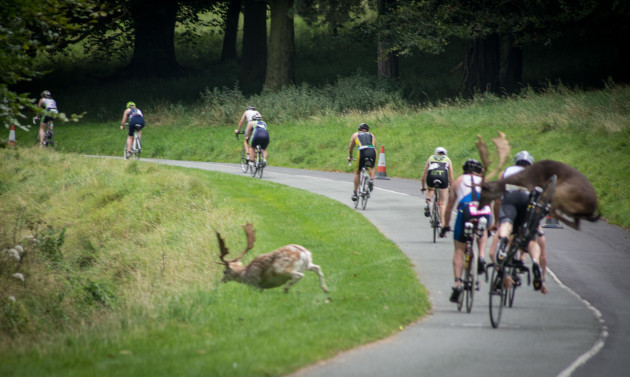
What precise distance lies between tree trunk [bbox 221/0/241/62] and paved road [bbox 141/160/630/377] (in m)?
36.6

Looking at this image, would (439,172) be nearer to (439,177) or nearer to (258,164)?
(439,177)

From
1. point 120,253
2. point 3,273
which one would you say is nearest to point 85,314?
point 3,273

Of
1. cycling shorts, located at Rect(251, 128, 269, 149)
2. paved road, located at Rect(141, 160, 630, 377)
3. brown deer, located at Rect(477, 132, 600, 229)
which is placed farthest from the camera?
cycling shorts, located at Rect(251, 128, 269, 149)

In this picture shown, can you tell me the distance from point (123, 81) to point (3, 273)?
110 feet

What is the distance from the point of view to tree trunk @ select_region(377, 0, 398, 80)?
38344 millimetres

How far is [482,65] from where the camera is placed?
36.3m

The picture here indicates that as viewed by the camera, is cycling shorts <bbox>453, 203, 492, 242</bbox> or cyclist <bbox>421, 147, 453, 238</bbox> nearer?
cycling shorts <bbox>453, 203, 492, 242</bbox>

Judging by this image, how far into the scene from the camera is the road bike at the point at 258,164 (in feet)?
83.6

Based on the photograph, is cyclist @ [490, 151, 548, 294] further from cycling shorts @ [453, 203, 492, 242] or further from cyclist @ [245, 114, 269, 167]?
cyclist @ [245, 114, 269, 167]

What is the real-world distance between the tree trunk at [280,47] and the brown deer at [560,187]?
29.9 m

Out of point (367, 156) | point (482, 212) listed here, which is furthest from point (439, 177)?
point (482, 212)

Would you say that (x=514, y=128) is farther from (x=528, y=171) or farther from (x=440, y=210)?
(x=528, y=171)

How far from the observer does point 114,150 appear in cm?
3459

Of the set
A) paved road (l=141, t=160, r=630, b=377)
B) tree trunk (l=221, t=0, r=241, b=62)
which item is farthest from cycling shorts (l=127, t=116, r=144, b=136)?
tree trunk (l=221, t=0, r=241, b=62)
